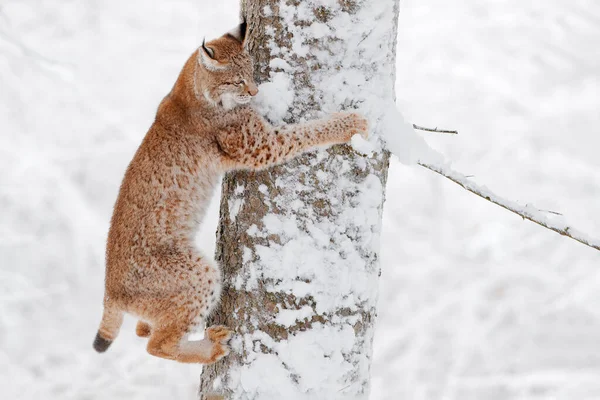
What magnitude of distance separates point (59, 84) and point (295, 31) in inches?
250

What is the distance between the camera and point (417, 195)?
8.62 m

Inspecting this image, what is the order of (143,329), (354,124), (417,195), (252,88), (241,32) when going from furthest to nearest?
(417,195), (143,329), (241,32), (252,88), (354,124)

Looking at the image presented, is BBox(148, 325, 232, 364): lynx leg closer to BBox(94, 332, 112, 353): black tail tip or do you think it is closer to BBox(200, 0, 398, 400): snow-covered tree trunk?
BBox(200, 0, 398, 400): snow-covered tree trunk

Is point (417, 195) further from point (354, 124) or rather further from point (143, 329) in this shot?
point (354, 124)

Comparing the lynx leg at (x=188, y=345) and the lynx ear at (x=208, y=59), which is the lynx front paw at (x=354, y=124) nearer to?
the lynx ear at (x=208, y=59)

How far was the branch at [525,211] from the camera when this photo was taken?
257 cm

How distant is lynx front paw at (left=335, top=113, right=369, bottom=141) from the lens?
2744mm

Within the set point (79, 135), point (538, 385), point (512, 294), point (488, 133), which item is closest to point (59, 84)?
point (79, 135)

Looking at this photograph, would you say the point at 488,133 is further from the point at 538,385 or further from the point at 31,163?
the point at 31,163

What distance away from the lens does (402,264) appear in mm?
8320

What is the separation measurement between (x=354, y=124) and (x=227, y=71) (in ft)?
2.32

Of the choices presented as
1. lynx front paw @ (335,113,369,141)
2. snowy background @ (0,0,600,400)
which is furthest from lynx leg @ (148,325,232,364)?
snowy background @ (0,0,600,400)

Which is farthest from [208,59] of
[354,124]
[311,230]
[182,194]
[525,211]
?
[525,211]

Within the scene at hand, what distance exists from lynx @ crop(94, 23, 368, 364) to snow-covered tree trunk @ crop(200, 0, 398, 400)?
15cm
